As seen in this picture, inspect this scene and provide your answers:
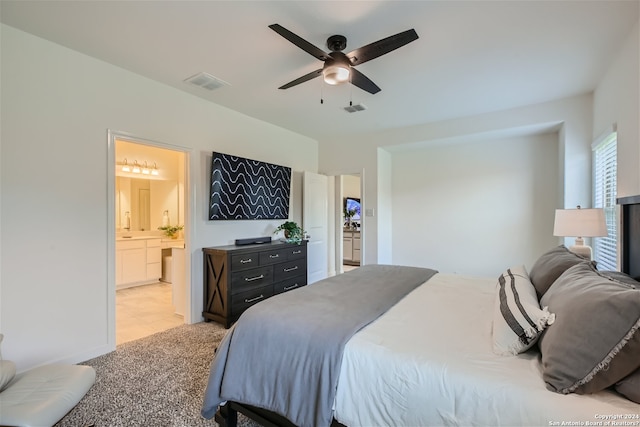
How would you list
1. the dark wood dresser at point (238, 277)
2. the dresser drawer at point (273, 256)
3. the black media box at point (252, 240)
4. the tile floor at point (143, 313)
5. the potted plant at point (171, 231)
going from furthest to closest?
the potted plant at point (171, 231)
the black media box at point (252, 240)
the dresser drawer at point (273, 256)
the dark wood dresser at point (238, 277)
the tile floor at point (143, 313)

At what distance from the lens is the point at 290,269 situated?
14.0 ft

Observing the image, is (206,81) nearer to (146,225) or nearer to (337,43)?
(337,43)

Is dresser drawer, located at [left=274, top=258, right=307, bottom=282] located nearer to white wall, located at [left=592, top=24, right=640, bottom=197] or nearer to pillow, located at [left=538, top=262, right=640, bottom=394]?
pillow, located at [left=538, top=262, right=640, bottom=394]

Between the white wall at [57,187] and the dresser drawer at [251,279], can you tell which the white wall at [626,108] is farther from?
the white wall at [57,187]

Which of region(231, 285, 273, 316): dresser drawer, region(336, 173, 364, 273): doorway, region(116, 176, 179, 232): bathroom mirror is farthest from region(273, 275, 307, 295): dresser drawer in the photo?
region(116, 176, 179, 232): bathroom mirror

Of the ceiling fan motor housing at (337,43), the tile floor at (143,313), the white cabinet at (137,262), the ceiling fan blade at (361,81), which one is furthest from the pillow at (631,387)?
the white cabinet at (137,262)

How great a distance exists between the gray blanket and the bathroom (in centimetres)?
256

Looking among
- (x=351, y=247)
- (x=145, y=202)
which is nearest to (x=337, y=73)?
(x=145, y=202)

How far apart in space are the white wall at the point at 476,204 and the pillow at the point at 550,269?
262cm

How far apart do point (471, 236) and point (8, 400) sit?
5.12m

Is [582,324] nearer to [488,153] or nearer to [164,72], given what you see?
[164,72]

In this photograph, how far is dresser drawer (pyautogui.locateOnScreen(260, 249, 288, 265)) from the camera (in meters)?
3.82

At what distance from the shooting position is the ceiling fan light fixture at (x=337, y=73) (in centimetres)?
221

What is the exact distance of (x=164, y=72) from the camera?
294 centimetres
